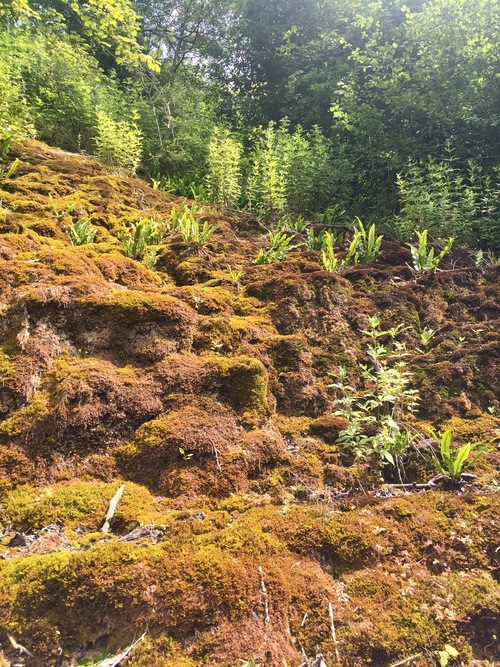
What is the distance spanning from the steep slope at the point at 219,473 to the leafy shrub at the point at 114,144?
93.5 inches

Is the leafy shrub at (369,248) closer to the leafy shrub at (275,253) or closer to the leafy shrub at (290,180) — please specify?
the leafy shrub at (275,253)

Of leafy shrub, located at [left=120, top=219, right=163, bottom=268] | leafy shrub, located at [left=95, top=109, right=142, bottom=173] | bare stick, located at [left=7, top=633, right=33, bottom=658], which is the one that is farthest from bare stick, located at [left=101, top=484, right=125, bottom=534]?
leafy shrub, located at [left=95, top=109, right=142, bottom=173]

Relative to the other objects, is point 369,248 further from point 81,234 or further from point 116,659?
point 116,659

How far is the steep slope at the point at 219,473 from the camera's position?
1450 mm

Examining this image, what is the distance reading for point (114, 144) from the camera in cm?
600

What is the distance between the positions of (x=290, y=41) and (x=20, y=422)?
43.8 feet

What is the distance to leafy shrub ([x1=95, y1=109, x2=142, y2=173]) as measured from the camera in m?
5.93

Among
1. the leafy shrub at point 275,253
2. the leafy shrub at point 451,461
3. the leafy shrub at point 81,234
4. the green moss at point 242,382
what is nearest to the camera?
the leafy shrub at point 451,461

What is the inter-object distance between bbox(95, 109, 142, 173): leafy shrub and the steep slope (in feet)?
7.79

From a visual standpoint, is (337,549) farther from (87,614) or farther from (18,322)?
(18,322)

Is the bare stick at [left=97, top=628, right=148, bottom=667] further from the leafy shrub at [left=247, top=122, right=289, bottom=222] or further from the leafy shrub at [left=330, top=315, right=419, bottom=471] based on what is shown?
the leafy shrub at [left=247, top=122, right=289, bottom=222]

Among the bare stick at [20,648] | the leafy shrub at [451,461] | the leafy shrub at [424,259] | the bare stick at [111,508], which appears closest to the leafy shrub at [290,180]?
the leafy shrub at [424,259]

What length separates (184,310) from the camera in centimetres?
313

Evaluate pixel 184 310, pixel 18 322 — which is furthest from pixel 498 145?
pixel 18 322
